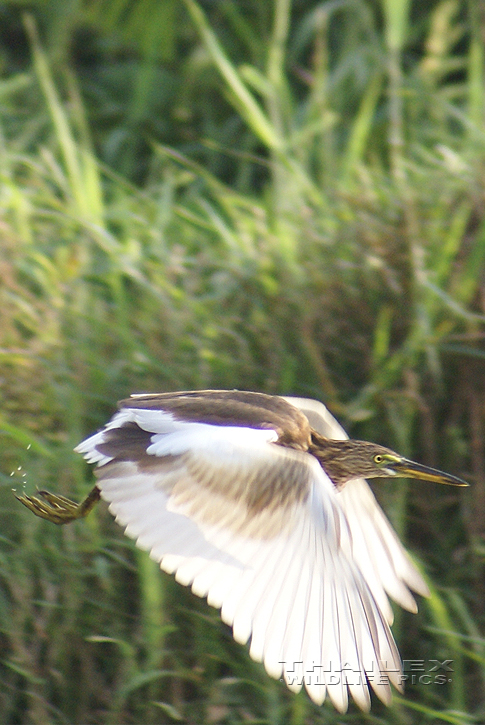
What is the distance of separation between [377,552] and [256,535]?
1.26ft

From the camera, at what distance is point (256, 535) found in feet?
4.94

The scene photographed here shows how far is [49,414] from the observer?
2213mm

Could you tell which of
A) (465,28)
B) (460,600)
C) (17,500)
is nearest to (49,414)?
(17,500)

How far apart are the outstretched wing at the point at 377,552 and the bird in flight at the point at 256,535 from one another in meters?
0.10

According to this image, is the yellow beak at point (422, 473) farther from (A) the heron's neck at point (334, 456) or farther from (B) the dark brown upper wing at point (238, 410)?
(B) the dark brown upper wing at point (238, 410)

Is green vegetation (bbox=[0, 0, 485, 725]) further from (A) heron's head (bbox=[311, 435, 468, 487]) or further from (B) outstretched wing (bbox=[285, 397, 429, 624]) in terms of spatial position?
(A) heron's head (bbox=[311, 435, 468, 487])

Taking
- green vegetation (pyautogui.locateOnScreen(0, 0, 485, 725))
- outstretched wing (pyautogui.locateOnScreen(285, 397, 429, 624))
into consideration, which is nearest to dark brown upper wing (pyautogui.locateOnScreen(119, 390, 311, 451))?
outstretched wing (pyautogui.locateOnScreen(285, 397, 429, 624))

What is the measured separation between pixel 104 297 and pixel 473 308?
1.05 meters

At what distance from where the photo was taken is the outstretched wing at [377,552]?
173cm

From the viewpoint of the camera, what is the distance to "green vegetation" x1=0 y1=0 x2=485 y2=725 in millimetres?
1864

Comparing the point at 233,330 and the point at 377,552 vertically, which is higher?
the point at 233,330

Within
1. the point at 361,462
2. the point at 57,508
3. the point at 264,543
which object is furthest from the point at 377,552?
the point at 57,508

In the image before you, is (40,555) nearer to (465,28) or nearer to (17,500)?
(17,500)

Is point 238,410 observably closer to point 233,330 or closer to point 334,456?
point 334,456
